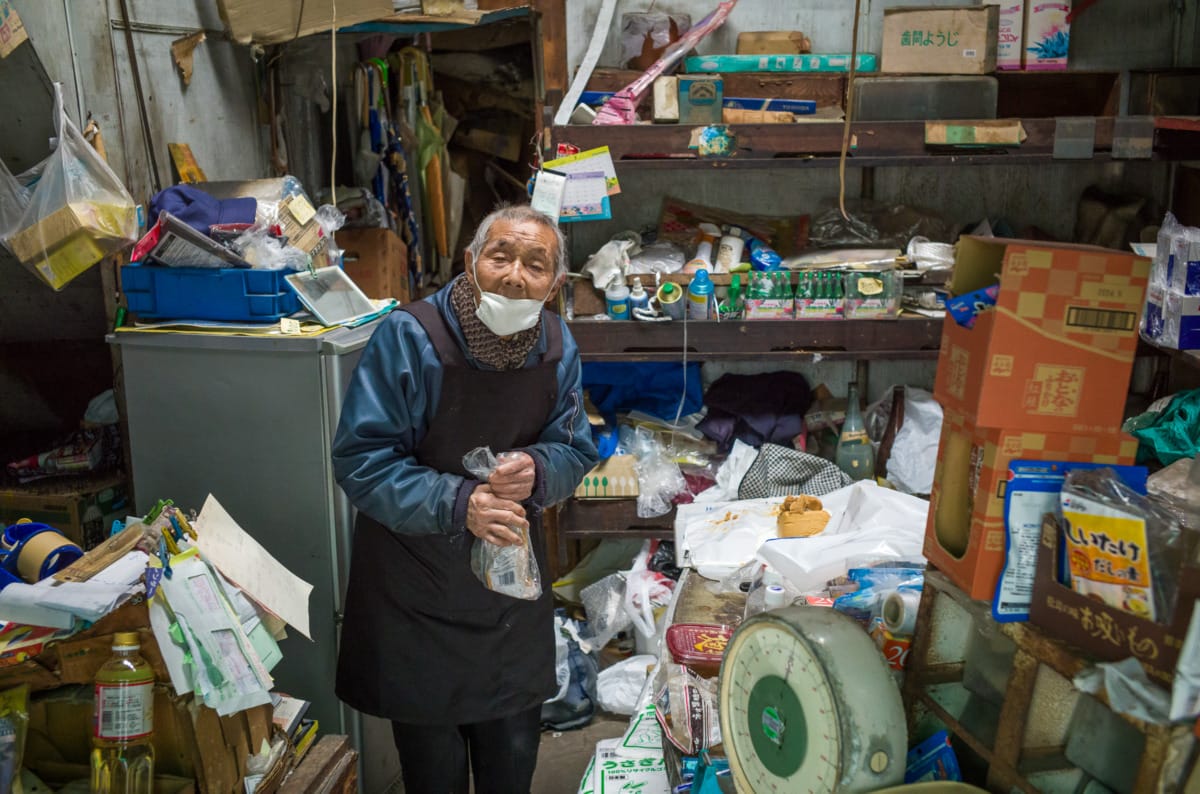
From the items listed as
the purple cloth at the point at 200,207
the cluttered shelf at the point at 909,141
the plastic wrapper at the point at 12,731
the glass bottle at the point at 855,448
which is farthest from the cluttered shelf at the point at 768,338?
the plastic wrapper at the point at 12,731

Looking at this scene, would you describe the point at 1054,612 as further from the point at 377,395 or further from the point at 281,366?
the point at 281,366

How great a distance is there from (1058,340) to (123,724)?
1.54m

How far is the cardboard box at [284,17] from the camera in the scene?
3.46 meters

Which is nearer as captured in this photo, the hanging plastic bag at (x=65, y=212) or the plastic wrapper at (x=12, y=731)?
the plastic wrapper at (x=12, y=731)

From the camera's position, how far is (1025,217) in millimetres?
4062

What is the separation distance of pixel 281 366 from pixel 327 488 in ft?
1.09

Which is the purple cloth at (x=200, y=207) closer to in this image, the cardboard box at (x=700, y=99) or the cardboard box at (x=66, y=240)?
the cardboard box at (x=66, y=240)

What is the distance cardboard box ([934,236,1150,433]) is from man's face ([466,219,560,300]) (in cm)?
99

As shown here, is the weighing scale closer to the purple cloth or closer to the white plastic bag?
the purple cloth

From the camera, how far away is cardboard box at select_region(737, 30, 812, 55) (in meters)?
3.77

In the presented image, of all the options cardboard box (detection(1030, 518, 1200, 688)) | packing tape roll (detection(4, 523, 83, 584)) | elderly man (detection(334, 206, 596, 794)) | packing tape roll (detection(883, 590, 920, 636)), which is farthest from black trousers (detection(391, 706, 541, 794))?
cardboard box (detection(1030, 518, 1200, 688))

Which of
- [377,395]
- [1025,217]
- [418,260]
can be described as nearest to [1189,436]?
[1025,217]

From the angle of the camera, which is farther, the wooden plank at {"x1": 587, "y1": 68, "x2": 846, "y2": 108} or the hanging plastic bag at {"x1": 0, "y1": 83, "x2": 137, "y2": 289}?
the wooden plank at {"x1": 587, "y1": 68, "x2": 846, "y2": 108}

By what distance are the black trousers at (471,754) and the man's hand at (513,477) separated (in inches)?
23.5
